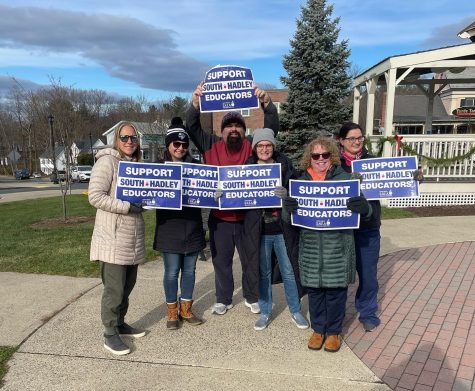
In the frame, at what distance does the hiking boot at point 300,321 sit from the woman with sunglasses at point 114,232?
1.64m

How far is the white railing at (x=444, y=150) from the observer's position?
1091 cm

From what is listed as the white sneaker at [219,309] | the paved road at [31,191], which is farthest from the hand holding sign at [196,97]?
the paved road at [31,191]

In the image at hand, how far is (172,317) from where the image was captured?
12.7ft

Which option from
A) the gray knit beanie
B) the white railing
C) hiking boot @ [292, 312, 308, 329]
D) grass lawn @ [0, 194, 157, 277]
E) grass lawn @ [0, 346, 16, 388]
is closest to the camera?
grass lawn @ [0, 346, 16, 388]

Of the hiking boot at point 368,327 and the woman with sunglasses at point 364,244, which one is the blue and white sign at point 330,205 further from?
the hiking boot at point 368,327

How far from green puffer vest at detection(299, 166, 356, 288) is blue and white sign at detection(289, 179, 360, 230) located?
0.09m

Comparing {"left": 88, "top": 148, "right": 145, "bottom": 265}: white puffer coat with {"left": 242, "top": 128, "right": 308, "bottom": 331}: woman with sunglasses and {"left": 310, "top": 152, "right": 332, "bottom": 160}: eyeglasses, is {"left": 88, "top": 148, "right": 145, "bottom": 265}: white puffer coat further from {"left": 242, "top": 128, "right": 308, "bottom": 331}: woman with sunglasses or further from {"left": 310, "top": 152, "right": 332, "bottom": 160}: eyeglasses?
{"left": 310, "top": 152, "right": 332, "bottom": 160}: eyeglasses

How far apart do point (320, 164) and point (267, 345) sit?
1.70 meters

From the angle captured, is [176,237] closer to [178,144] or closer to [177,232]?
[177,232]

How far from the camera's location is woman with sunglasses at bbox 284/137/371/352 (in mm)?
3270

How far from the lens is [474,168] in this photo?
11.5 meters

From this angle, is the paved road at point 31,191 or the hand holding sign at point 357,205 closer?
the hand holding sign at point 357,205

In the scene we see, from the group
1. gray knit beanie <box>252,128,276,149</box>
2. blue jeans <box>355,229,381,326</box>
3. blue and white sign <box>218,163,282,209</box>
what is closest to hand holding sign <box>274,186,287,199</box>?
blue and white sign <box>218,163,282,209</box>

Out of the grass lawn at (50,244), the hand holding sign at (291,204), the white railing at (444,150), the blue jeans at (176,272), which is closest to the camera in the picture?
the hand holding sign at (291,204)
